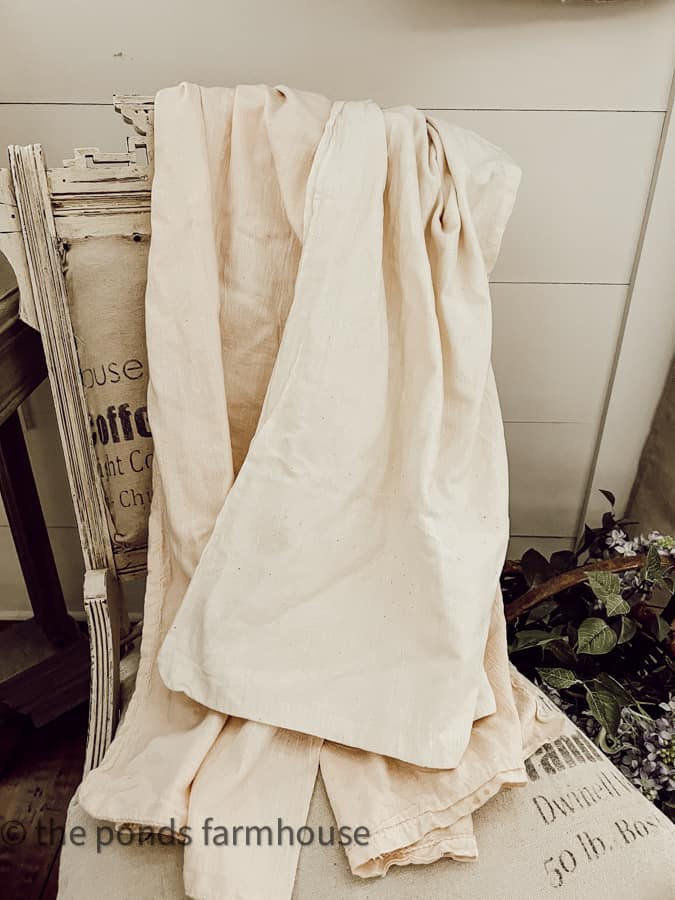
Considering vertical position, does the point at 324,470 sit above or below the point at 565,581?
above

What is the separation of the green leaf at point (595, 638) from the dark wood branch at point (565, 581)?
2.5 inches

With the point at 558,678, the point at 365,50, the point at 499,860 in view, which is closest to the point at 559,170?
the point at 365,50

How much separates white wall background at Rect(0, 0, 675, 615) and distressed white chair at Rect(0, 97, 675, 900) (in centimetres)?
31

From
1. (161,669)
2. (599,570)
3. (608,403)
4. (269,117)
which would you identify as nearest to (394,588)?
(161,669)

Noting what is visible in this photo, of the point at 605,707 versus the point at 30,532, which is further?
the point at 30,532

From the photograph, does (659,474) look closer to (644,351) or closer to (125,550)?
(644,351)

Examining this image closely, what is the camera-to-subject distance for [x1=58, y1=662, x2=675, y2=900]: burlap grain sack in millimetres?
569

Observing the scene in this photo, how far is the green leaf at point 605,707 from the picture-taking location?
0.84 m

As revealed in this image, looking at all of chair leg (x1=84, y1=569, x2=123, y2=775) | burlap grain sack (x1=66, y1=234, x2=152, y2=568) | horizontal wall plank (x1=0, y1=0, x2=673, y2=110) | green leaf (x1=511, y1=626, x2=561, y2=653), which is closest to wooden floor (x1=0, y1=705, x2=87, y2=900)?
chair leg (x1=84, y1=569, x2=123, y2=775)

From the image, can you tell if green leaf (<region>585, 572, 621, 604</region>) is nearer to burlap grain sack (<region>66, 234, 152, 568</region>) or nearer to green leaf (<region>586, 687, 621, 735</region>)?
green leaf (<region>586, 687, 621, 735</region>)

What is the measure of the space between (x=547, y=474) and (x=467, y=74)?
0.65 meters

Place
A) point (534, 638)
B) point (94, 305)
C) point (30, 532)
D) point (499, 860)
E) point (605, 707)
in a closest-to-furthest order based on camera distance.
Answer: point (499, 860) → point (94, 305) → point (605, 707) → point (534, 638) → point (30, 532)

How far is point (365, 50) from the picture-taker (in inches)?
34.9

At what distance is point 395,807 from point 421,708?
0.09 m
